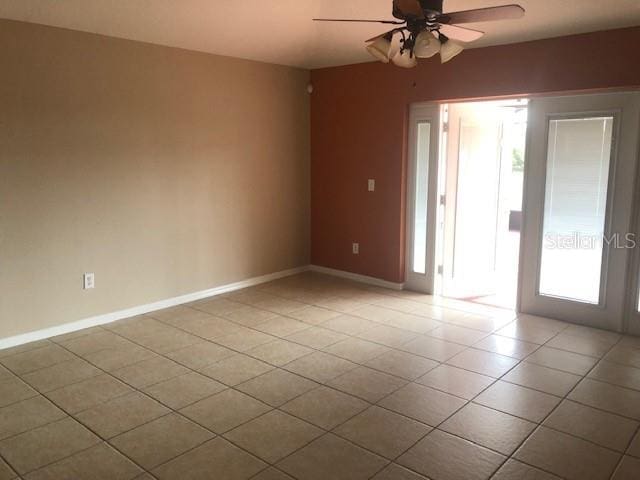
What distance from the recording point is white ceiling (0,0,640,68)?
3.75 meters

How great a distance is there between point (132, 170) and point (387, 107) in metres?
2.66

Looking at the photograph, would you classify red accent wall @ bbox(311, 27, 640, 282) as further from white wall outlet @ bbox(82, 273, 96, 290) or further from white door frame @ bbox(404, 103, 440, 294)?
white wall outlet @ bbox(82, 273, 96, 290)

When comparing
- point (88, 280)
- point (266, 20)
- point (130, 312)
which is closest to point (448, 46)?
point (266, 20)

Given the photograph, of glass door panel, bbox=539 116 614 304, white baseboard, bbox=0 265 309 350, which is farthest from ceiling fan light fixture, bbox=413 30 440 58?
white baseboard, bbox=0 265 309 350

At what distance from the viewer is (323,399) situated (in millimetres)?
3199

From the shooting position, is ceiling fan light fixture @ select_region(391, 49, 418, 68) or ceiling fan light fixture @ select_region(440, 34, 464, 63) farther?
ceiling fan light fixture @ select_region(391, 49, 418, 68)

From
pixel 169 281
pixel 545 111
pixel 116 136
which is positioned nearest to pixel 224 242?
pixel 169 281

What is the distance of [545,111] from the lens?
450 cm

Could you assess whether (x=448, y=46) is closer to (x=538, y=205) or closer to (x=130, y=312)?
(x=538, y=205)

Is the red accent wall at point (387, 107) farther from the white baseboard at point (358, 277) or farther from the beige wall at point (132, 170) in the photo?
the beige wall at point (132, 170)

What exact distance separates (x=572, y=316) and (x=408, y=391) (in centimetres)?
210

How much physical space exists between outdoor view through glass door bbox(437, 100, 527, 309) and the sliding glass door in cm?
65

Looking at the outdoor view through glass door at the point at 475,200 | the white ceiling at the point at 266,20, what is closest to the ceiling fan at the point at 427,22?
the white ceiling at the point at 266,20

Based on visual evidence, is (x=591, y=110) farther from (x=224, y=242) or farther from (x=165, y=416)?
(x=165, y=416)
